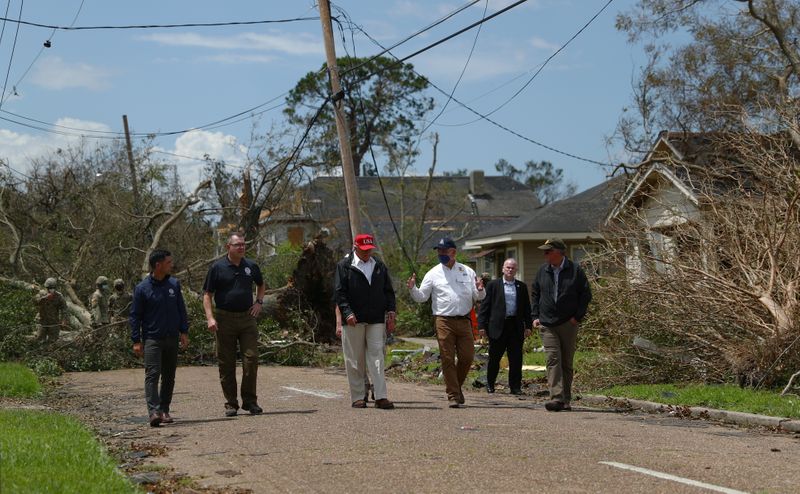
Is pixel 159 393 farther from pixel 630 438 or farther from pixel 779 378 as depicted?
pixel 779 378

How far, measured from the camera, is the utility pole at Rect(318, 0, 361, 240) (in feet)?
48.8

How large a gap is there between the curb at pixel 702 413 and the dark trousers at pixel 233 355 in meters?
4.65

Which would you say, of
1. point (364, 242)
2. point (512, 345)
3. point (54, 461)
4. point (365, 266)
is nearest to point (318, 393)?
point (512, 345)

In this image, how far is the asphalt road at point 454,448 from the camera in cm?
711

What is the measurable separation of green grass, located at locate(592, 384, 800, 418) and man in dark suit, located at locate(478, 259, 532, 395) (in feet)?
3.96

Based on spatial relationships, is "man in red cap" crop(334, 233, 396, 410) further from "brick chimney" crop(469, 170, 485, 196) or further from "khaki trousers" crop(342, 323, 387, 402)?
"brick chimney" crop(469, 170, 485, 196)

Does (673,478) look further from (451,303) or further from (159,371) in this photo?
(159,371)

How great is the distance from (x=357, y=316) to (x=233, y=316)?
4.76 ft

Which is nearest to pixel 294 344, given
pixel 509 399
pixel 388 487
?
pixel 509 399

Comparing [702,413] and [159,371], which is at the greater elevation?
[159,371]

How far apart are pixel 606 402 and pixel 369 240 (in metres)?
3.90

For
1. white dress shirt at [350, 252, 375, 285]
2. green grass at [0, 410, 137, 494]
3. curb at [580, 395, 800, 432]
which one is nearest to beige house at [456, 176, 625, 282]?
curb at [580, 395, 800, 432]

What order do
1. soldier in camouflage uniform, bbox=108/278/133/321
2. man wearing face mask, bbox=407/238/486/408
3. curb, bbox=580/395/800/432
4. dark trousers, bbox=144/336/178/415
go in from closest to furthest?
curb, bbox=580/395/800/432 → dark trousers, bbox=144/336/178/415 → man wearing face mask, bbox=407/238/486/408 → soldier in camouflage uniform, bbox=108/278/133/321

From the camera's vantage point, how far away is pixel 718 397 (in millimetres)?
12133
